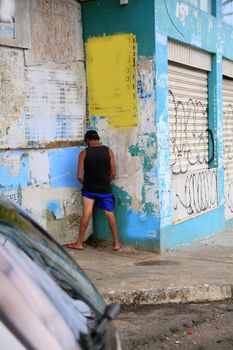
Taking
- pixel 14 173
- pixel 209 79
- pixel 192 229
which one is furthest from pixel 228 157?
pixel 14 173

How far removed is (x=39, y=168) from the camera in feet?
25.2

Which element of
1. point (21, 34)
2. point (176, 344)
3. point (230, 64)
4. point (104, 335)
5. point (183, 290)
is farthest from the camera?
point (230, 64)

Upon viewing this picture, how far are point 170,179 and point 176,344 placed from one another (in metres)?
3.57

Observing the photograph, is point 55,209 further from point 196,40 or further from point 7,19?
point 196,40

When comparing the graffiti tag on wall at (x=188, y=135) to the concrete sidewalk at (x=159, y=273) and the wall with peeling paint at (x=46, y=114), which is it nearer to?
the concrete sidewalk at (x=159, y=273)

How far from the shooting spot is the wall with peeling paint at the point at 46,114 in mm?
7352

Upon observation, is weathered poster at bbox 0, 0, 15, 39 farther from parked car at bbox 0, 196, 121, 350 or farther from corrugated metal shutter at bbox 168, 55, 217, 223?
parked car at bbox 0, 196, 121, 350

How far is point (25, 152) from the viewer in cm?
750

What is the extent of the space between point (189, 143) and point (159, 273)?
3186 millimetres

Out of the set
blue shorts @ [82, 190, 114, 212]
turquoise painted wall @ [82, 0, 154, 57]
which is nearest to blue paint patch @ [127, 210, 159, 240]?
blue shorts @ [82, 190, 114, 212]

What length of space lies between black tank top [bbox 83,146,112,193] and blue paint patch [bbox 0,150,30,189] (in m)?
0.91

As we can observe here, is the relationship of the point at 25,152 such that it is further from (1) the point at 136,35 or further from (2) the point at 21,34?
(1) the point at 136,35

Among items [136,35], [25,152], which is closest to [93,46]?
[136,35]

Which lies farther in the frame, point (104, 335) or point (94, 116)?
point (94, 116)
